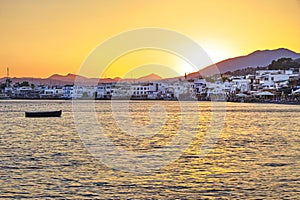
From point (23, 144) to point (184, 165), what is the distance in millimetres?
12158

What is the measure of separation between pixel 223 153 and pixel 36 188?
1165 centimetres

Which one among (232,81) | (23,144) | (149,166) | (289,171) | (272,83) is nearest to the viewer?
(289,171)

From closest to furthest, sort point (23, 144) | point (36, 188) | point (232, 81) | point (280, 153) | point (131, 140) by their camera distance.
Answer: point (36, 188) < point (280, 153) < point (23, 144) < point (131, 140) < point (232, 81)

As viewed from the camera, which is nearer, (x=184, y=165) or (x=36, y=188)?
(x=36, y=188)

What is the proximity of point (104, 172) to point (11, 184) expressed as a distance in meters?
3.72

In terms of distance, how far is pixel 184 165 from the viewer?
71.8 feet

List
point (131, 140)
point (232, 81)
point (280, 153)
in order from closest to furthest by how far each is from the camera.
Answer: point (280, 153) → point (131, 140) → point (232, 81)

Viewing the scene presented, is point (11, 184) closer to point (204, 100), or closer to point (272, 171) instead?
point (272, 171)

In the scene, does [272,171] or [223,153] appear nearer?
[272,171]

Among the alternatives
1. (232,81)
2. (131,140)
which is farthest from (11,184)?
(232,81)

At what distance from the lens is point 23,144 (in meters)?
30.7

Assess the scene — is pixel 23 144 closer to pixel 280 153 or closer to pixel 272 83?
pixel 280 153

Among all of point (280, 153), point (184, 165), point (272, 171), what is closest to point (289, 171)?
point (272, 171)

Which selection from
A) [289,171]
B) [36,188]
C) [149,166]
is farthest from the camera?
[149,166]
